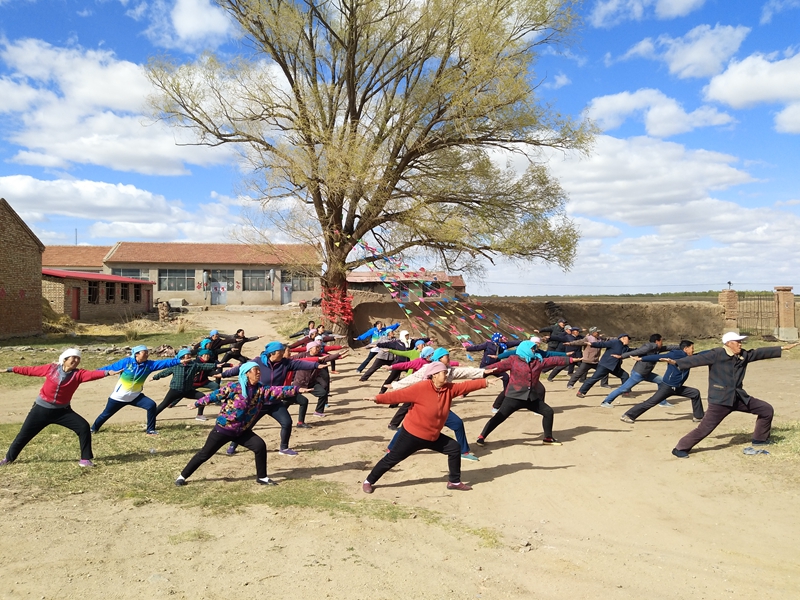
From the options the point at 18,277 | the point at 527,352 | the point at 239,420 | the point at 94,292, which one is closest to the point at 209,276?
the point at 94,292

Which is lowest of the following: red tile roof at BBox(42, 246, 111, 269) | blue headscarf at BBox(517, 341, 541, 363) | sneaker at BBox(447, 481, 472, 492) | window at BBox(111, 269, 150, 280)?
sneaker at BBox(447, 481, 472, 492)

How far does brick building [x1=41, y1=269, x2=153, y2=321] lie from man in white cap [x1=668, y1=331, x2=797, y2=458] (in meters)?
29.8

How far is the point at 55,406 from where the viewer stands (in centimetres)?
798

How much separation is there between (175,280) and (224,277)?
3.72 metres

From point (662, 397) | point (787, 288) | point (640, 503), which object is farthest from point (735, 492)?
point (787, 288)

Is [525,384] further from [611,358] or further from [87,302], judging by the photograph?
[87,302]

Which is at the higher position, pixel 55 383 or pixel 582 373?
pixel 55 383

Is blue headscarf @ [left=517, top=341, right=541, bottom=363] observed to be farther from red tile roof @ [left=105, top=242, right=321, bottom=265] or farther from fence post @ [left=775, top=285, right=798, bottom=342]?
red tile roof @ [left=105, top=242, right=321, bottom=265]

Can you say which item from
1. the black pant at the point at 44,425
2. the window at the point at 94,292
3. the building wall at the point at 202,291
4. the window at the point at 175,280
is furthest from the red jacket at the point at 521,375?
A: the window at the point at 175,280

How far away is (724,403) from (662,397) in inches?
99.2

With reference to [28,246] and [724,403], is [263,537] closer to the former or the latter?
[724,403]

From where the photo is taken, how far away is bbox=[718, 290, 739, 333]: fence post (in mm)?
26188

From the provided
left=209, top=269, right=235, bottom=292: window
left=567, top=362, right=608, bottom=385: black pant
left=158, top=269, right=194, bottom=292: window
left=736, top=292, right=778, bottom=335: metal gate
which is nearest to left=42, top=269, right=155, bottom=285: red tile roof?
left=158, top=269, right=194, bottom=292: window

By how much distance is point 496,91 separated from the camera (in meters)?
19.4
